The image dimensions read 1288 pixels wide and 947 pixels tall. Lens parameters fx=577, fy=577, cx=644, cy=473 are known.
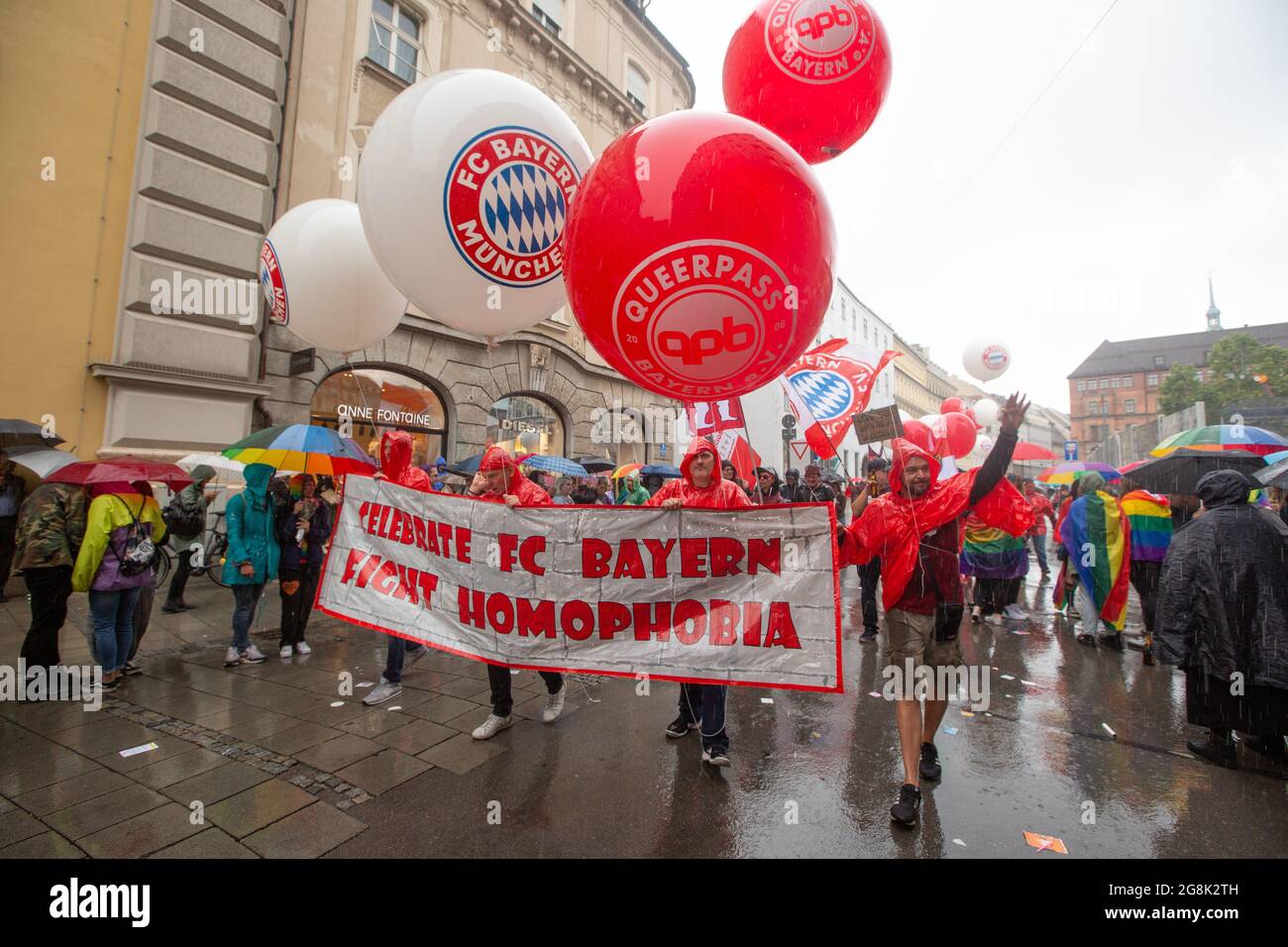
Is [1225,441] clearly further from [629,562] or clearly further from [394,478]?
[394,478]

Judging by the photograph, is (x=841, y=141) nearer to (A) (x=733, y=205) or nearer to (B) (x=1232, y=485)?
(A) (x=733, y=205)

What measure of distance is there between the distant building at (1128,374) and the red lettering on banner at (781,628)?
92909mm

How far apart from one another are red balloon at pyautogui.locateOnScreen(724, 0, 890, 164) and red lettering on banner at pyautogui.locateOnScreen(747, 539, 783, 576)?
7.70 feet

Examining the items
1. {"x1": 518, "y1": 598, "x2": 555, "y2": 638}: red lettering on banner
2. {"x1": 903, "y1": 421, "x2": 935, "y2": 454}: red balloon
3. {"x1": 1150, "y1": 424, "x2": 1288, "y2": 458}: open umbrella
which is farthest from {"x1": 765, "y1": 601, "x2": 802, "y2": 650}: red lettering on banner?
{"x1": 1150, "y1": 424, "x2": 1288, "y2": 458}: open umbrella

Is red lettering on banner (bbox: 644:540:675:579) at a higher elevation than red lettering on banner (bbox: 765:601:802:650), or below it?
higher

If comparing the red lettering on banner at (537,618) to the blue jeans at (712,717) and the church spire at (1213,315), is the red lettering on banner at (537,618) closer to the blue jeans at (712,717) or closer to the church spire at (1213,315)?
the blue jeans at (712,717)

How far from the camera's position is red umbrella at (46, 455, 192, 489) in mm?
4445

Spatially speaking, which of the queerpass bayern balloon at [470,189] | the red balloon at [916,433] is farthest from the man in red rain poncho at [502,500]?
the red balloon at [916,433]

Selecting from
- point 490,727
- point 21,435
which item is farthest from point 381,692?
point 21,435

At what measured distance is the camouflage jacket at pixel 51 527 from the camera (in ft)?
14.2

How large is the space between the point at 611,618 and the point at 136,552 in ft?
13.0

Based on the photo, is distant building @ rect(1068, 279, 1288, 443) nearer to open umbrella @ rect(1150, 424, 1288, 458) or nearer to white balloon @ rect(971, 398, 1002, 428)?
white balloon @ rect(971, 398, 1002, 428)

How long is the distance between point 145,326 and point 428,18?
8.60 meters
